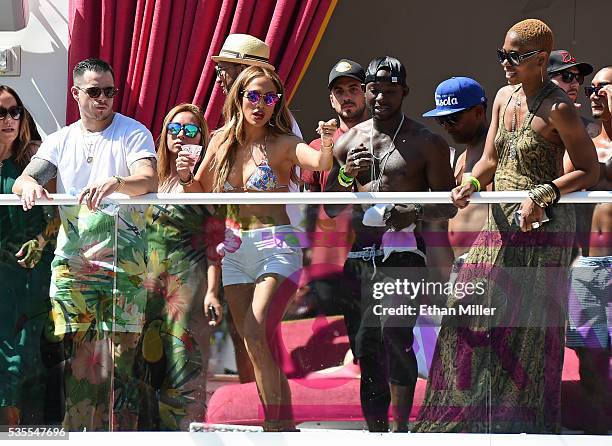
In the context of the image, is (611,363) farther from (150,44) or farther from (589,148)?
(150,44)

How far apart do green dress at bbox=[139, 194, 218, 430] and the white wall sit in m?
2.56

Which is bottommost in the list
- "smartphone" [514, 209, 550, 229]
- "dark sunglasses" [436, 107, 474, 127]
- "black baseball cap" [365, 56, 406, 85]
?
"smartphone" [514, 209, 550, 229]

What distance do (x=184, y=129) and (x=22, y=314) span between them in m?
1.21

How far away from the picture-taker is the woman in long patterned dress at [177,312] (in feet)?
16.0

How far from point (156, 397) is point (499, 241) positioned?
1494mm

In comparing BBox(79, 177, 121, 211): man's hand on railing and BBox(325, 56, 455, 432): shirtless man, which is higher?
BBox(79, 177, 121, 211): man's hand on railing

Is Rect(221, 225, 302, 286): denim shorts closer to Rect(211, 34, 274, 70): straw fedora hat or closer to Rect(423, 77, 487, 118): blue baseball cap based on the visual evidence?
Rect(423, 77, 487, 118): blue baseball cap

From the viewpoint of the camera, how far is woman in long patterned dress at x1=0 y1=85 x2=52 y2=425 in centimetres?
498

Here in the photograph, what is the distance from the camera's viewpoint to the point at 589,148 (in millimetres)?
4691

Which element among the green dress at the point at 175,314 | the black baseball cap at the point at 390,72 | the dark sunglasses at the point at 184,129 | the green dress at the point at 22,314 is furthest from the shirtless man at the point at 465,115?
the green dress at the point at 22,314

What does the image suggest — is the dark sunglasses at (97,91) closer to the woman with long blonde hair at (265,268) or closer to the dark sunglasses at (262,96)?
A: the dark sunglasses at (262,96)

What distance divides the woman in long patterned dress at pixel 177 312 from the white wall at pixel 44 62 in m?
2.56

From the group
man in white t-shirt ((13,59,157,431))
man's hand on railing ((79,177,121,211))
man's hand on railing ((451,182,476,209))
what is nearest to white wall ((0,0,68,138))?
man in white t-shirt ((13,59,157,431))

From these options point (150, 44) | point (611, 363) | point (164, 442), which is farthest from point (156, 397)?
point (150, 44)
